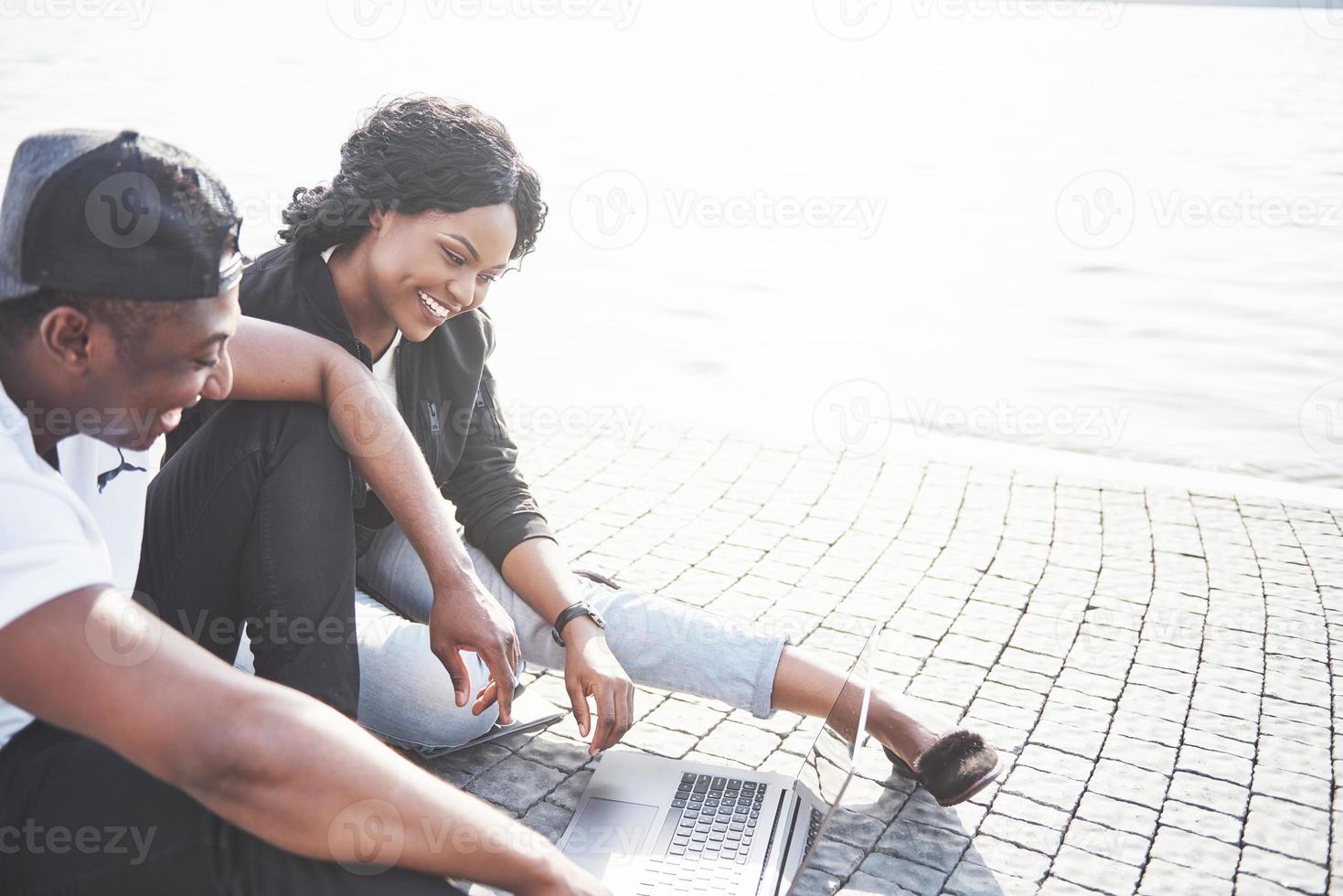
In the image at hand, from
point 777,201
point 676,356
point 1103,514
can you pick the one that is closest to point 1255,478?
point 1103,514

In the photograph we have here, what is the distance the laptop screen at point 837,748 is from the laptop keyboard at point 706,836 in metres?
0.14

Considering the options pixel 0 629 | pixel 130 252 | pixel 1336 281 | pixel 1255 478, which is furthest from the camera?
pixel 1336 281

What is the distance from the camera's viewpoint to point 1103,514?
16.6 ft

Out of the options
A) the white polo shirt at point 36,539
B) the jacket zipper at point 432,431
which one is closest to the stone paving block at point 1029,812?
the jacket zipper at point 432,431

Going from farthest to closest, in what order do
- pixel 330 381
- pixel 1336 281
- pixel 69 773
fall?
pixel 1336 281, pixel 330 381, pixel 69 773

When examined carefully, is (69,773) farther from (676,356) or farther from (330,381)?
(676,356)

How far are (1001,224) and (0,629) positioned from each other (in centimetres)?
1072

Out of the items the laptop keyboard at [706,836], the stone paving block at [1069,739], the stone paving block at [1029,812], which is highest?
the laptop keyboard at [706,836]

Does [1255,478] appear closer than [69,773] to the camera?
No

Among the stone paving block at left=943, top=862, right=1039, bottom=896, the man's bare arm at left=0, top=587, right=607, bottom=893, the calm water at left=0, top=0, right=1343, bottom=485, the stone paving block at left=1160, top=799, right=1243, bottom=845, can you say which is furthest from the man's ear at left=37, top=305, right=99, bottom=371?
the calm water at left=0, top=0, right=1343, bottom=485

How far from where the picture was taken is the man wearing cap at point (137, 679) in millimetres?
1603

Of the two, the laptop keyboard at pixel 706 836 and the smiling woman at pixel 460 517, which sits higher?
the smiling woman at pixel 460 517

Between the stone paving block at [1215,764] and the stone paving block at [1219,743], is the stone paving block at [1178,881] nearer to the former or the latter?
the stone paving block at [1215,764]

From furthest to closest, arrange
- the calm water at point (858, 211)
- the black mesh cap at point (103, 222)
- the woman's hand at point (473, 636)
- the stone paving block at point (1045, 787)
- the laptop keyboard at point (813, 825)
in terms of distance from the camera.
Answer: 1. the calm water at point (858, 211)
2. the stone paving block at point (1045, 787)
3. the laptop keyboard at point (813, 825)
4. the woman's hand at point (473, 636)
5. the black mesh cap at point (103, 222)
